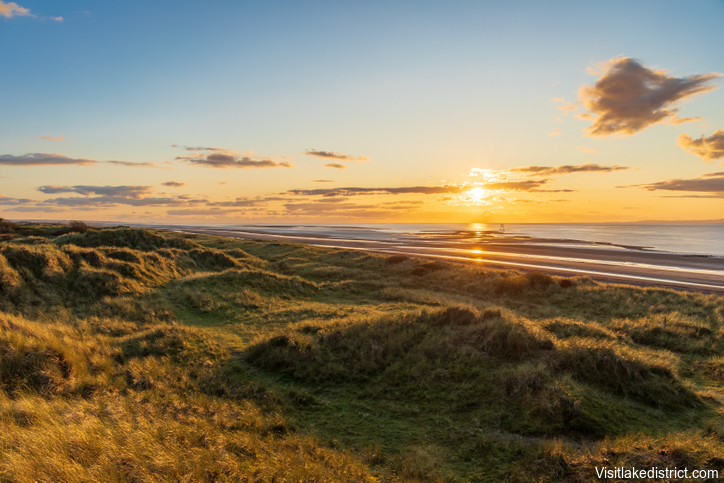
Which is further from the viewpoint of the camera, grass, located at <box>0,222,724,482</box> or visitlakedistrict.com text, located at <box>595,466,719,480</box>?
visitlakedistrict.com text, located at <box>595,466,719,480</box>

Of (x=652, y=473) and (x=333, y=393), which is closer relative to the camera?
(x=652, y=473)

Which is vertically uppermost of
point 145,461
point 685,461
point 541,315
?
point 145,461

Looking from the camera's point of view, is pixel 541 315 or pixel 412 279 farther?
pixel 412 279

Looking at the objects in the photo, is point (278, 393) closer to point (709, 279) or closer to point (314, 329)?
point (314, 329)

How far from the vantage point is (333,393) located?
10.4 meters

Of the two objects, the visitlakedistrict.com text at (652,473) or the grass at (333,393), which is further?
the visitlakedistrict.com text at (652,473)

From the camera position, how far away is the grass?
241 inches

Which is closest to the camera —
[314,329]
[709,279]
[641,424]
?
[641,424]

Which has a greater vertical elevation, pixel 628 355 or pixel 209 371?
pixel 628 355

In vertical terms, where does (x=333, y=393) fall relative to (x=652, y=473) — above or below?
below

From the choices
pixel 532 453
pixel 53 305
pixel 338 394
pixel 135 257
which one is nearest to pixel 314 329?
pixel 338 394

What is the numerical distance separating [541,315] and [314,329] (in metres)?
15.6

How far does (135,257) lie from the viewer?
25.8 metres

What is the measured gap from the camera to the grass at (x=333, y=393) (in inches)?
241
